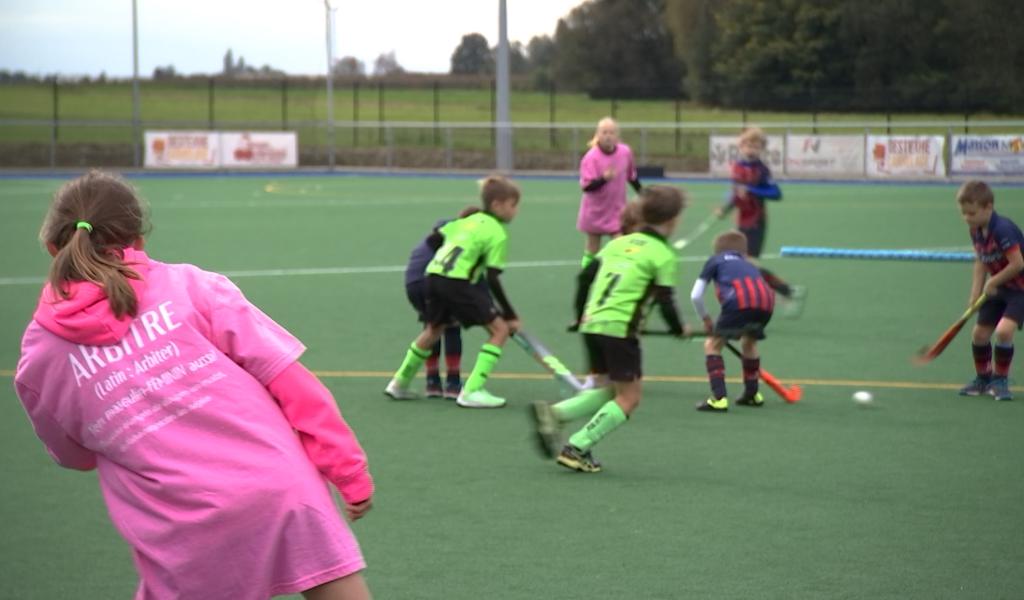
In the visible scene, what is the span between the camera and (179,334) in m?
2.99

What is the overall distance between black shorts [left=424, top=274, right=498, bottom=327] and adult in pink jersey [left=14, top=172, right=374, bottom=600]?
5.81 metres

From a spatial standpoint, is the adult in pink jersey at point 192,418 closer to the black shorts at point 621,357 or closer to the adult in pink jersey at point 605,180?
the black shorts at point 621,357

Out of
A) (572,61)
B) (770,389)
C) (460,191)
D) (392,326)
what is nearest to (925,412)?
(770,389)

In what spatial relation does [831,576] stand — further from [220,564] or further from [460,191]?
[460,191]

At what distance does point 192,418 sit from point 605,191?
36.2 ft

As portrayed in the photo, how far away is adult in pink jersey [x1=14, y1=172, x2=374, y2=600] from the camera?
2.98 meters

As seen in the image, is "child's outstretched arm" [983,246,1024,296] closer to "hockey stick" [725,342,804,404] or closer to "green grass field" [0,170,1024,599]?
"green grass field" [0,170,1024,599]

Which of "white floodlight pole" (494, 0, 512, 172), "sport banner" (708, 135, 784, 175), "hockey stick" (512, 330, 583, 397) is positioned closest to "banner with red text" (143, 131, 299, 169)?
"white floodlight pole" (494, 0, 512, 172)

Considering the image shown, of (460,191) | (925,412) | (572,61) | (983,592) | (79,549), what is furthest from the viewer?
(572,61)

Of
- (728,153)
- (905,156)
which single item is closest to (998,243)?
(905,156)

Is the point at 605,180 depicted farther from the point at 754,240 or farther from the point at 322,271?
the point at 322,271

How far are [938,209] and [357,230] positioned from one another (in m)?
11.0

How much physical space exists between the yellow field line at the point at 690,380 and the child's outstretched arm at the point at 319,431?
7.04m

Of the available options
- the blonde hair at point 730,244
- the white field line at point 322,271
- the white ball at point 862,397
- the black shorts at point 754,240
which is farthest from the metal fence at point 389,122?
the white ball at point 862,397
